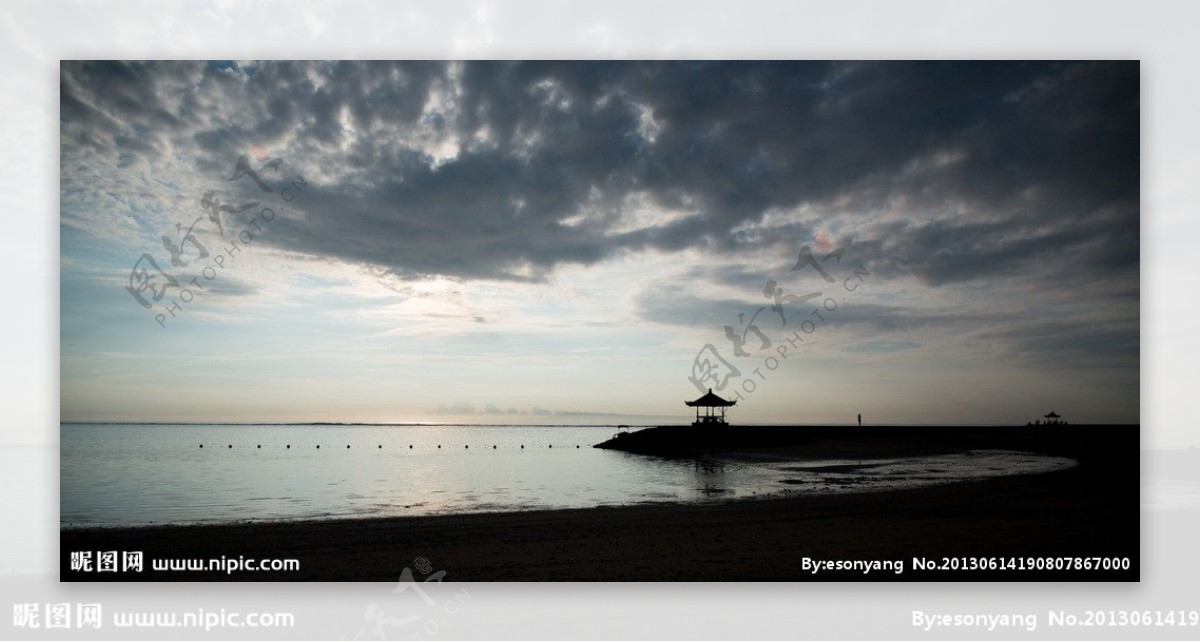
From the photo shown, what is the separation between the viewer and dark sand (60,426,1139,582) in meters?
8.54

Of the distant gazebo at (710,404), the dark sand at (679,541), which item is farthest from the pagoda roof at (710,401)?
the dark sand at (679,541)

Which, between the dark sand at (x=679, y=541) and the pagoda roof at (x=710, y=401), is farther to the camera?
the pagoda roof at (x=710, y=401)

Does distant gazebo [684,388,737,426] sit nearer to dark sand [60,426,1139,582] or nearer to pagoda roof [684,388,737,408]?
pagoda roof [684,388,737,408]

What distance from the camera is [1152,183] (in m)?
8.99

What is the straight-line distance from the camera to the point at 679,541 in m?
9.94

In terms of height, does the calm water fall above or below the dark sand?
below

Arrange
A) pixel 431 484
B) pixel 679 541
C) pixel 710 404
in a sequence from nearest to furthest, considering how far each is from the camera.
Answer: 1. pixel 679 541
2. pixel 431 484
3. pixel 710 404

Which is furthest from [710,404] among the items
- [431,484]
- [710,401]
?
[431,484]

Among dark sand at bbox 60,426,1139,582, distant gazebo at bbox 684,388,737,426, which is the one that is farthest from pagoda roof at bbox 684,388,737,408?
dark sand at bbox 60,426,1139,582

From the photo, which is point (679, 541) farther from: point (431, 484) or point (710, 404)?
point (710, 404)

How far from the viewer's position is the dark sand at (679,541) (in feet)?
28.0

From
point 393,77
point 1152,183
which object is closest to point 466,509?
point 393,77

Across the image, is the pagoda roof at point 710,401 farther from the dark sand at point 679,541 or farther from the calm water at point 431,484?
the dark sand at point 679,541

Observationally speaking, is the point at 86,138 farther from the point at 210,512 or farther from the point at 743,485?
the point at 743,485
